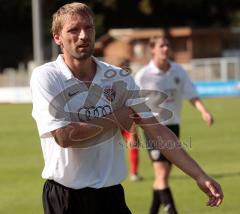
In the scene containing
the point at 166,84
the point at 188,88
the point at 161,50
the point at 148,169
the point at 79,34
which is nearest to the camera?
the point at 79,34

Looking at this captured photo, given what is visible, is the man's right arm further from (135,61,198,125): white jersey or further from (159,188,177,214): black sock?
(135,61,198,125): white jersey

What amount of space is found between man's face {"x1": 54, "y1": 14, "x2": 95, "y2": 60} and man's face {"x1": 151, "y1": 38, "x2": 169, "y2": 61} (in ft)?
16.8

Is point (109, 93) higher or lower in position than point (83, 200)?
higher

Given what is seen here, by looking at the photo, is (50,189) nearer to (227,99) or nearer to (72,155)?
(72,155)

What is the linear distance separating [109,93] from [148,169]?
33.2ft

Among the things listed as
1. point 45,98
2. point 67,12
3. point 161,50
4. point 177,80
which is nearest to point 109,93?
point 45,98

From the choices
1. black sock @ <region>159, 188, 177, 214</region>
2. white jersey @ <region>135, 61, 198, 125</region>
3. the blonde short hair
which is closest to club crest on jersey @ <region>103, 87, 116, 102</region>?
the blonde short hair

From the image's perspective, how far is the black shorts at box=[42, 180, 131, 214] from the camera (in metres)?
5.05

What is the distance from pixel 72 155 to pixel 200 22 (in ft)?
224

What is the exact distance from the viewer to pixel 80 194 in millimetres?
5047

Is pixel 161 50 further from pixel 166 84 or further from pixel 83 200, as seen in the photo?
pixel 83 200

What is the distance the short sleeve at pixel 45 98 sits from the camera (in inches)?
191

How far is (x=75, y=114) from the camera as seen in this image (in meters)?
4.96

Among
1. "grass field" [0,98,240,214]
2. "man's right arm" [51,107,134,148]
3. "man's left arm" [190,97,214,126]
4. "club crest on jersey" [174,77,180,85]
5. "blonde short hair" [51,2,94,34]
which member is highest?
"blonde short hair" [51,2,94,34]
